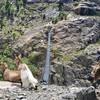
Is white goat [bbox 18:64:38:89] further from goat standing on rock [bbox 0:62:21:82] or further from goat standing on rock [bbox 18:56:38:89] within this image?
goat standing on rock [bbox 0:62:21:82]

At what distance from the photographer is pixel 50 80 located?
77938mm

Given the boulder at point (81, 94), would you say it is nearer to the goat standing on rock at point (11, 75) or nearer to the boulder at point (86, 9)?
the goat standing on rock at point (11, 75)

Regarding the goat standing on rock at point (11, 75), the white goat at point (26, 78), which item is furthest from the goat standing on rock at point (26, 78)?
the goat standing on rock at point (11, 75)

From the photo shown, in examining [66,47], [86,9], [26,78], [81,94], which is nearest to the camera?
[81,94]

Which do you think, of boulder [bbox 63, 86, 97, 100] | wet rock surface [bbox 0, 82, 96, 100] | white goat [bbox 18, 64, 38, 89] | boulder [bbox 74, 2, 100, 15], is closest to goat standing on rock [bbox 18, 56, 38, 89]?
white goat [bbox 18, 64, 38, 89]

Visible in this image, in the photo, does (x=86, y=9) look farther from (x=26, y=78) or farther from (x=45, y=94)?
(x=45, y=94)

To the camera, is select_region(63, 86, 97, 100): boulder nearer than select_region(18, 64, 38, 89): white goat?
Yes

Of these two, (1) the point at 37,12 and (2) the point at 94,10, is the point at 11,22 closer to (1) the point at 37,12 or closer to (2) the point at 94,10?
(1) the point at 37,12

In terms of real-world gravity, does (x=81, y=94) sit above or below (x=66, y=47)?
above

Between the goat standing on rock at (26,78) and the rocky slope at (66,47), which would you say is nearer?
the goat standing on rock at (26,78)

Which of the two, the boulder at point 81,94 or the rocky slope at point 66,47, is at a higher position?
the boulder at point 81,94

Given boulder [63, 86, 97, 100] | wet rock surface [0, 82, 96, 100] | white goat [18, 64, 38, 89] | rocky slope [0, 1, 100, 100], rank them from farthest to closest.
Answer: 1. rocky slope [0, 1, 100, 100]
2. white goat [18, 64, 38, 89]
3. boulder [63, 86, 97, 100]
4. wet rock surface [0, 82, 96, 100]

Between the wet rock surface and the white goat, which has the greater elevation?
the white goat

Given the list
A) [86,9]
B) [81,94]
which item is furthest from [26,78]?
[86,9]
